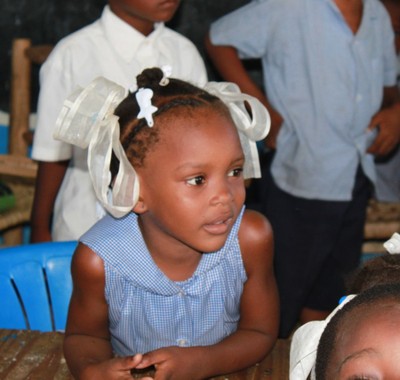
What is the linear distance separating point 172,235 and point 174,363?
314 millimetres

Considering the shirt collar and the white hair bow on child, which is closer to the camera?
the white hair bow on child

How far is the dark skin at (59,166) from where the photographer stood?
247cm

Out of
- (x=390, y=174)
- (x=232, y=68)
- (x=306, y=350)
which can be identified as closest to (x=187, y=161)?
(x=306, y=350)

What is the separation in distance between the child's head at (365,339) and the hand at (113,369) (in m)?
0.38

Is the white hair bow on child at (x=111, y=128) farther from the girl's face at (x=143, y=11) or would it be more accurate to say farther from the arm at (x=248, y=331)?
the girl's face at (x=143, y=11)

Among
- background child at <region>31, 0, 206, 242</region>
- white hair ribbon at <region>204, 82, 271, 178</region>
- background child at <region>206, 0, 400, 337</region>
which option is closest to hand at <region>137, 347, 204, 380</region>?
white hair ribbon at <region>204, 82, 271, 178</region>

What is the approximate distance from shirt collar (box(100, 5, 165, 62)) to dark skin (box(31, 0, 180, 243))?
23 mm

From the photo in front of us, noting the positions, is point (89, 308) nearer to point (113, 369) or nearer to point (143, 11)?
point (113, 369)

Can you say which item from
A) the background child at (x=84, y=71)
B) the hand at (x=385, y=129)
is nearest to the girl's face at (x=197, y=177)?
the background child at (x=84, y=71)

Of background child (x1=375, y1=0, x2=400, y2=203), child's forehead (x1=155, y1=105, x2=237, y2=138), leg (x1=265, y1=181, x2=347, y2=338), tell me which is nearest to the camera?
child's forehead (x1=155, y1=105, x2=237, y2=138)

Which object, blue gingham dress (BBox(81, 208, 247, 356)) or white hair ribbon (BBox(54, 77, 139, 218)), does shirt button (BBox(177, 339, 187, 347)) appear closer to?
blue gingham dress (BBox(81, 208, 247, 356))

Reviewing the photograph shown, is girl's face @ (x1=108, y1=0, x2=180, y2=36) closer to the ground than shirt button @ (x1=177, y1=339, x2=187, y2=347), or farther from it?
farther from it

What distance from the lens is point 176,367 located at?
155 centimetres

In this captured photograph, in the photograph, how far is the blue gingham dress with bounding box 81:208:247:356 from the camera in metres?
1.80
